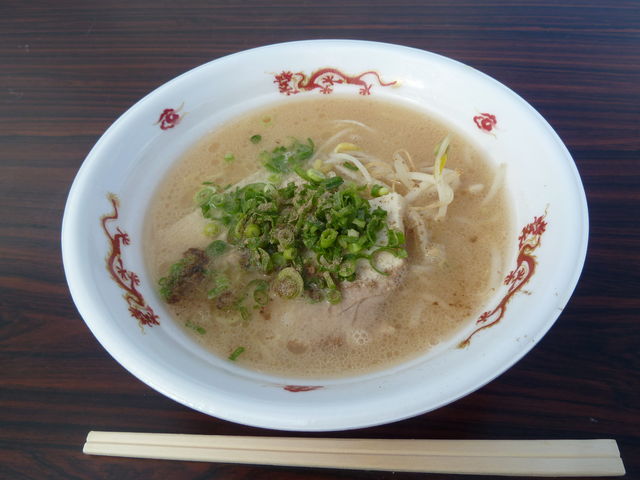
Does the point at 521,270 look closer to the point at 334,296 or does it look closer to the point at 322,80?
the point at 334,296

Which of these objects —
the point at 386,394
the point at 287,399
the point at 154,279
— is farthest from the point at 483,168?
the point at 154,279

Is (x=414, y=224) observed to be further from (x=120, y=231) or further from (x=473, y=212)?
(x=120, y=231)

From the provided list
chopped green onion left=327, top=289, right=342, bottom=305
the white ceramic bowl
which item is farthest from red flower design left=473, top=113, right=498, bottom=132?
chopped green onion left=327, top=289, right=342, bottom=305

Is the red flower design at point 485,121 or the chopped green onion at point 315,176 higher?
the red flower design at point 485,121

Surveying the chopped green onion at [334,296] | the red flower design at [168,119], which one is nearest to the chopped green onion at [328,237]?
the chopped green onion at [334,296]

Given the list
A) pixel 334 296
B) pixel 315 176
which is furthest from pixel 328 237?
pixel 315 176

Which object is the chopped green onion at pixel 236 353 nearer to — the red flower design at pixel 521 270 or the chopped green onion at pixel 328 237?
the chopped green onion at pixel 328 237
